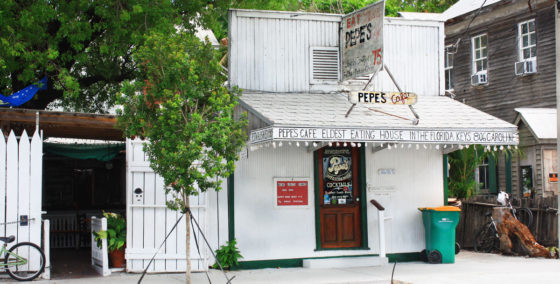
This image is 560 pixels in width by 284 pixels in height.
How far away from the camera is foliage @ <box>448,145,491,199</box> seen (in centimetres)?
1745

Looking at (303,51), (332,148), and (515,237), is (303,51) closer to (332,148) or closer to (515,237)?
(332,148)

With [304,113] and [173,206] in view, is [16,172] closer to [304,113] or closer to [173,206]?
[173,206]

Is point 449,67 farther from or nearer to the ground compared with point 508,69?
farther from the ground

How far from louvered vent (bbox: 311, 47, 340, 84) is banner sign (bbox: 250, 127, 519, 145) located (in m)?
2.31

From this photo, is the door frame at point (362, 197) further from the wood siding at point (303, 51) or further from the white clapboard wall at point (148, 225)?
the white clapboard wall at point (148, 225)

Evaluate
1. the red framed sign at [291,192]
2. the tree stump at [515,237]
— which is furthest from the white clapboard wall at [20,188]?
the tree stump at [515,237]

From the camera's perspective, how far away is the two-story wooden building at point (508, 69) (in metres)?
21.1

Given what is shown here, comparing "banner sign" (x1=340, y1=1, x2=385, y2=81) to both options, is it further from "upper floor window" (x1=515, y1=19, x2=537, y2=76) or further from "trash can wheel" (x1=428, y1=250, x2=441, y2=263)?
"upper floor window" (x1=515, y1=19, x2=537, y2=76)

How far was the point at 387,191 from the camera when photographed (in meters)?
13.6

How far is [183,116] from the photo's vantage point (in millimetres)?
9797

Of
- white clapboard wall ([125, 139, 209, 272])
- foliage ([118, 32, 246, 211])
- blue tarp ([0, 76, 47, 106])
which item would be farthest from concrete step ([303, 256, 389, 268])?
blue tarp ([0, 76, 47, 106])

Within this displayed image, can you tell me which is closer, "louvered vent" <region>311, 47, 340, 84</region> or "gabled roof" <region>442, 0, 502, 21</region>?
"louvered vent" <region>311, 47, 340, 84</region>

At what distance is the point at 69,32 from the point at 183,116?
19.1 feet

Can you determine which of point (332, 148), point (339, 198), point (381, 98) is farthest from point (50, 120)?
point (381, 98)
